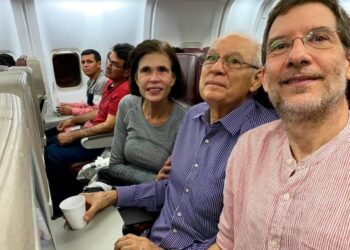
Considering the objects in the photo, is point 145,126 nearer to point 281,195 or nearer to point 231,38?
point 231,38

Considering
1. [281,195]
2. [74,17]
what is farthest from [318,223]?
[74,17]

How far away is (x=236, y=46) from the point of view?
1.33 m

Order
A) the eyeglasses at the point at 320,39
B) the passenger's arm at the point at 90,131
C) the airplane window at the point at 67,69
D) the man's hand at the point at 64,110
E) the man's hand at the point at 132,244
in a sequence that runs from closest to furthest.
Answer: the eyeglasses at the point at 320,39, the man's hand at the point at 132,244, the passenger's arm at the point at 90,131, the man's hand at the point at 64,110, the airplane window at the point at 67,69

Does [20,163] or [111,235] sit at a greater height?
[20,163]

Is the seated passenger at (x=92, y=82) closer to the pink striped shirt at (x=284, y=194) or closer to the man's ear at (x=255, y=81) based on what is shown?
the man's ear at (x=255, y=81)

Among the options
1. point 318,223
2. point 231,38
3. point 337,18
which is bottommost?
point 318,223

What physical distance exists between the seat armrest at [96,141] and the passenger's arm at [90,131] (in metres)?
0.16

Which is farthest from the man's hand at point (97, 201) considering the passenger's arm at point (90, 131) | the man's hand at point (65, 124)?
the man's hand at point (65, 124)

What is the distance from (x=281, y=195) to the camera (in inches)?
33.0

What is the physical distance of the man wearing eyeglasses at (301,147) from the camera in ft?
2.48

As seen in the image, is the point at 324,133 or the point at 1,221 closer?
the point at 1,221

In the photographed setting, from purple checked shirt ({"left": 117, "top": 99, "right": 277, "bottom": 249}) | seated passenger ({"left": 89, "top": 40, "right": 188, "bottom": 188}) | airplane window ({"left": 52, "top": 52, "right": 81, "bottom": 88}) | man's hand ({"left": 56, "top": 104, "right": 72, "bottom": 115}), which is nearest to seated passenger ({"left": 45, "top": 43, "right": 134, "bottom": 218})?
man's hand ({"left": 56, "top": 104, "right": 72, "bottom": 115})

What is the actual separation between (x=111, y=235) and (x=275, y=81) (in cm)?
87

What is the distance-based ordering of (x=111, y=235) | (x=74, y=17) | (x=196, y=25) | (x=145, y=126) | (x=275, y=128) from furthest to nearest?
(x=196, y=25)
(x=74, y=17)
(x=145, y=126)
(x=111, y=235)
(x=275, y=128)
